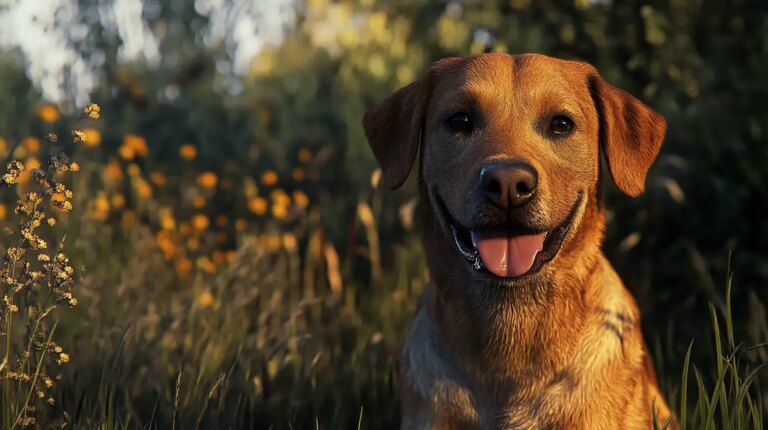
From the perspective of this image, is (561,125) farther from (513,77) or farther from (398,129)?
(398,129)

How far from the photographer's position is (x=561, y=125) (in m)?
3.50

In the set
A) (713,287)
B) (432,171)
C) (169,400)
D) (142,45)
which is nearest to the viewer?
(432,171)

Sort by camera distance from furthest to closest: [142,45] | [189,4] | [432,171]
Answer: [189,4]
[142,45]
[432,171]

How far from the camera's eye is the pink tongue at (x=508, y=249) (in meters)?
3.31

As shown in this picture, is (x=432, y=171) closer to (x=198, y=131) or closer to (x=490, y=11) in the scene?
(x=490, y=11)

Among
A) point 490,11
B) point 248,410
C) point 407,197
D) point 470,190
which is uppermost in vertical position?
point 490,11

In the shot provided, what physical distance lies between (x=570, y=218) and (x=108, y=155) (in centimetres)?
517

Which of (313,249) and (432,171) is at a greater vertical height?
(432,171)

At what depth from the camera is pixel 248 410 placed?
4.21m

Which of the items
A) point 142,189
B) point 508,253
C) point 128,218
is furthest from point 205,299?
point 508,253

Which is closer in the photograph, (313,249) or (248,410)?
(248,410)

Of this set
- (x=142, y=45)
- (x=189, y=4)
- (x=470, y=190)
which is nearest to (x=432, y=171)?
(x=470, y=190)

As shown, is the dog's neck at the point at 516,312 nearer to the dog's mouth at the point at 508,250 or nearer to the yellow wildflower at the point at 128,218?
the dog's mouth at the point at 508,250

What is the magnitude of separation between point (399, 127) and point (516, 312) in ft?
2.75
